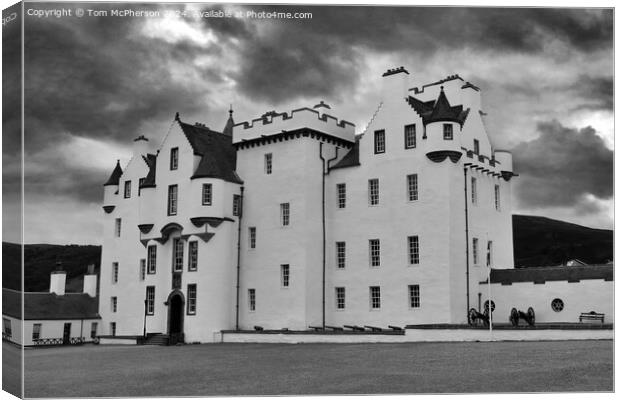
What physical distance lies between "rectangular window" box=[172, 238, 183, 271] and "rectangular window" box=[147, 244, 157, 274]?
1.78 m

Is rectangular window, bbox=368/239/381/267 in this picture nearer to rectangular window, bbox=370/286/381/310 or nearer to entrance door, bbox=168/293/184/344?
rectangular window, bbox=370/286/381/310

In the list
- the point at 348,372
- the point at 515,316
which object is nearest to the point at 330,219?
the point at 515,316

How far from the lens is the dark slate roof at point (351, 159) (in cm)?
3919

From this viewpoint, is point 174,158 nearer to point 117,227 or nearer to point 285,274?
point 285,274

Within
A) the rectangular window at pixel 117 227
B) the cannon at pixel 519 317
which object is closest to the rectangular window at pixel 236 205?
the rectangular window at pixel 117 227

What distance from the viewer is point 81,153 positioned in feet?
84.5

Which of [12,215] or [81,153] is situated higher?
[81,153]

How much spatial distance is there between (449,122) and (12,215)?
877 inches

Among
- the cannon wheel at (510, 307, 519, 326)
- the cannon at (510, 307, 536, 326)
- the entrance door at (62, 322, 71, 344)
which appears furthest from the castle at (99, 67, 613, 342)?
the entrance door at (62, 322, 71, 344)

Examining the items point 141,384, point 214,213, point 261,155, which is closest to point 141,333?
point 214,213

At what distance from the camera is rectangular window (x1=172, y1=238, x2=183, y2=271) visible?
42.0 metres

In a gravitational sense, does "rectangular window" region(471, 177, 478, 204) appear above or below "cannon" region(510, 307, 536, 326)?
above

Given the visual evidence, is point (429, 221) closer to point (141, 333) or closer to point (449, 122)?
point (449, 122)

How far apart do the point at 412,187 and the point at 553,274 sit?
741 cm
